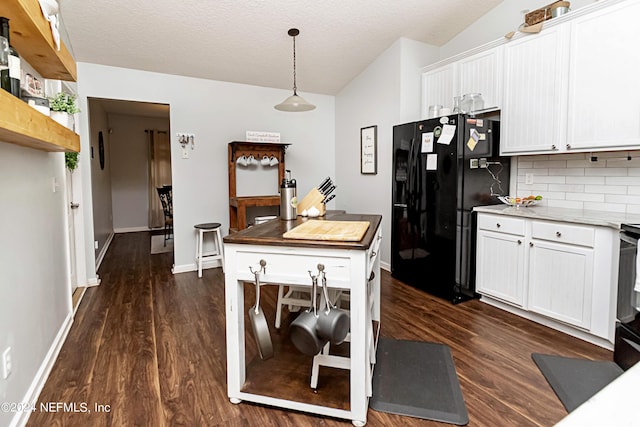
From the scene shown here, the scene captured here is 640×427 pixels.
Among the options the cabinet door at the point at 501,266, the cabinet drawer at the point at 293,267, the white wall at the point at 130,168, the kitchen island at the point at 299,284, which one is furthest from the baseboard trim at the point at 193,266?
the white wall at the point at 130,168

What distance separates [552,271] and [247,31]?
342cm

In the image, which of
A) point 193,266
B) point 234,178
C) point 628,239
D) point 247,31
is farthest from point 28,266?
point 628,239

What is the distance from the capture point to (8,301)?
155 centimetres

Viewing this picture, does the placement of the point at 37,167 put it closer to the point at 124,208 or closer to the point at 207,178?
the point at 207,178

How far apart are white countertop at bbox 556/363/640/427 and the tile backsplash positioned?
A: 2.68m

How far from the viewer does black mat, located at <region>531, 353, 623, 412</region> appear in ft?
5.89

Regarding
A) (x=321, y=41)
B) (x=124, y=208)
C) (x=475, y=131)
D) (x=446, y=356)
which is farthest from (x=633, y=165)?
(x=124, y=208)

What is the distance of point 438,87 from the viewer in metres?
3.72

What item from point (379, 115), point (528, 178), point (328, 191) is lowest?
point (328, 191)

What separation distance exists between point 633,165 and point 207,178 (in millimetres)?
4126

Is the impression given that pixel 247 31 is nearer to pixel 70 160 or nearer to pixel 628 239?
pixel 70 160

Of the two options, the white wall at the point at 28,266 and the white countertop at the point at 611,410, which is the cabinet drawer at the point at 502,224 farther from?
the white wall at the point at 28,266

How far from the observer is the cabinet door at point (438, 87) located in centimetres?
356

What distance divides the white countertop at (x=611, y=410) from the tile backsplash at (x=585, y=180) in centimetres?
268
